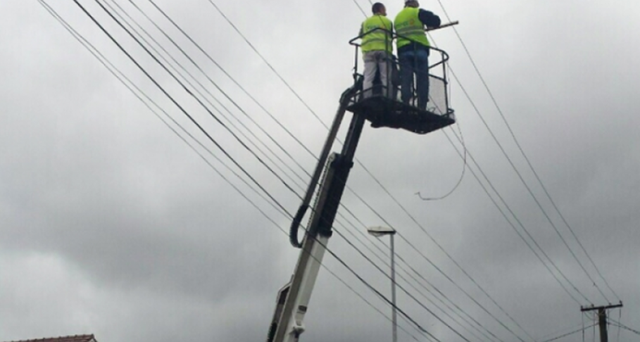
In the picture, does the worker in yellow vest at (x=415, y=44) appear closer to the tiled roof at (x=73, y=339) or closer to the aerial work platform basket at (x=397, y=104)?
the aerial work platform basket at (x=397, y=104)

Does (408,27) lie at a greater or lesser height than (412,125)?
greater

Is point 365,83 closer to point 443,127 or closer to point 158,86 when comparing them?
point 443,127

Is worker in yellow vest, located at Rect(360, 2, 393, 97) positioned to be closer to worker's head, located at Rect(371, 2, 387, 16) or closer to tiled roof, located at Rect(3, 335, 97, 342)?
worker's head, located at Rect(371, 2, 387, 16)

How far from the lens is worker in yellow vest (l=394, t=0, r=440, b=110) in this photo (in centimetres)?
1446

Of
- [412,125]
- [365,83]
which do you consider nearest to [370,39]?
[365,83]

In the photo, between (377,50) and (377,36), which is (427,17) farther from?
(377,50)

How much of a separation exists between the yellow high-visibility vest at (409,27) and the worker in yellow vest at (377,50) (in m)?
0.29

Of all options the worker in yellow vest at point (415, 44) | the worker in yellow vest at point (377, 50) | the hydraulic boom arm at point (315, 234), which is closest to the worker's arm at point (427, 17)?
the worker in yellow vest at point (415, 44)

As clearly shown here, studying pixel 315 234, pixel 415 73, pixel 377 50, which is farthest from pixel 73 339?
pixel 415 73

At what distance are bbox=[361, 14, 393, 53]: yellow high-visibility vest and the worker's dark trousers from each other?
1.21 feet

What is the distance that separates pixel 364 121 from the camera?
1455cm

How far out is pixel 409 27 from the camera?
1471 cm

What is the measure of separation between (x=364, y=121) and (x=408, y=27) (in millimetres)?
1805

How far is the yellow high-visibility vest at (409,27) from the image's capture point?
1466 centimetres
